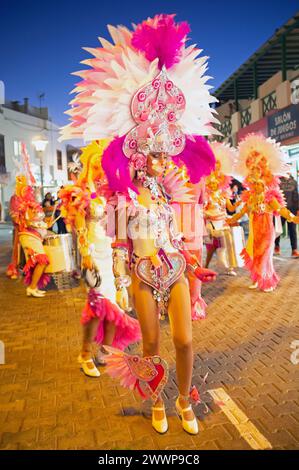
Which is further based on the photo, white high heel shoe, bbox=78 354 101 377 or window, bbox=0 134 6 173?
window, bbox=0 134 6 173

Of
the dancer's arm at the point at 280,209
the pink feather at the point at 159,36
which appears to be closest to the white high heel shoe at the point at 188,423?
the pink feather at the point at 159,36

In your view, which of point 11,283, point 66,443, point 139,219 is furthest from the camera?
point 11,283

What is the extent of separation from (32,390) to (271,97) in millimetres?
15642

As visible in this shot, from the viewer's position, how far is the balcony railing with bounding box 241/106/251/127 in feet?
65.3

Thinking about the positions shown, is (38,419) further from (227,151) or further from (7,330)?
(227,151)

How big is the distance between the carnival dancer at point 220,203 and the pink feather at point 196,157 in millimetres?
4613

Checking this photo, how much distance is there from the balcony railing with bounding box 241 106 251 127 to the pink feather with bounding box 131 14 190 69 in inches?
701

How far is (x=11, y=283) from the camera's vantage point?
29.2ft

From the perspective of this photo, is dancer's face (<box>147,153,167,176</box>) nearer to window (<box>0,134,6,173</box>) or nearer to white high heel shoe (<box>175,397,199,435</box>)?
white high heel shoe (<box>175,397,199,435</box>)

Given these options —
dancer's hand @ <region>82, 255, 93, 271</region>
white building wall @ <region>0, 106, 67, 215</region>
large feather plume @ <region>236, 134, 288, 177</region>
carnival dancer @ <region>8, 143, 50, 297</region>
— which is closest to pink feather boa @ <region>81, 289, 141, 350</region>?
dancer's hand @ <region>82, 255, 93, 271</region>

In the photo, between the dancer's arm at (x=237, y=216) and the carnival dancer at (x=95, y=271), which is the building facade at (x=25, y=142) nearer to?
the dancer's arm at (x=237, y=216)

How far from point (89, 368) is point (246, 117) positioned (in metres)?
18.5

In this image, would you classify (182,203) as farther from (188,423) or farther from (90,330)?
(188,423)
